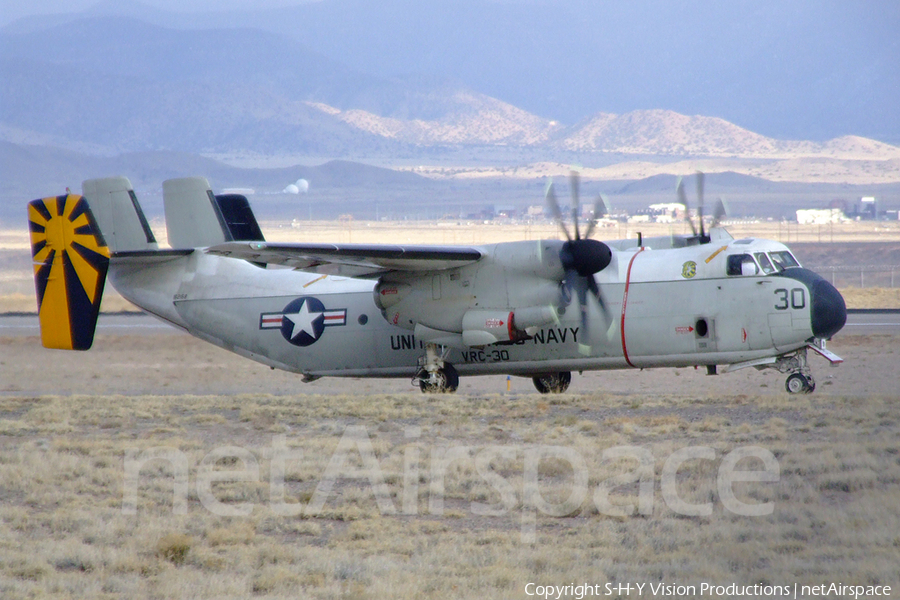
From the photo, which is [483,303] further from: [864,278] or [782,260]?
[864,278]

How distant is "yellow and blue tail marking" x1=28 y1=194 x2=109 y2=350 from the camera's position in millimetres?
21453

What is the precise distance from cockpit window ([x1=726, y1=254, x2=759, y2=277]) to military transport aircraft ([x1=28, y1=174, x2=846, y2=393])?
0.10 ft

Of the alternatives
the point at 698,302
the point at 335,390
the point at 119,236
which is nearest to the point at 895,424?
the point at 698,302

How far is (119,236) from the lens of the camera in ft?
79.4

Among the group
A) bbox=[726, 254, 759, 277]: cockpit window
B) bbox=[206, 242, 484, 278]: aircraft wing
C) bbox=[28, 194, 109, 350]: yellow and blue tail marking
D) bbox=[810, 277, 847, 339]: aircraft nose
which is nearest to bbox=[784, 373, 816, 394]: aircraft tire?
bbox=[810, 277, 847, 339]: aircraft nose

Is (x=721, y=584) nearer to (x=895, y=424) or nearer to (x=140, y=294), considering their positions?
(x=895, y=424)

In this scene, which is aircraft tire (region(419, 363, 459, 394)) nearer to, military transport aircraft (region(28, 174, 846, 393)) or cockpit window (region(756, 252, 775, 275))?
military transport aircraft (region(28, 174, 846, 393))

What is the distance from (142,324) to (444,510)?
38.3m

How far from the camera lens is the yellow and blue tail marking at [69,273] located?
845 inches

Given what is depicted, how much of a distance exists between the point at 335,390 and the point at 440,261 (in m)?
9.20

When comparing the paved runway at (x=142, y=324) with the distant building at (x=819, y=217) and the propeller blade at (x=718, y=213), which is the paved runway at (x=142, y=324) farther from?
the distant building at (x=819, y=217)

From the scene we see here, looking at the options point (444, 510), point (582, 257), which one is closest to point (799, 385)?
point (582, 257)

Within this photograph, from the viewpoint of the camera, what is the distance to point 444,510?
1178 centimetres

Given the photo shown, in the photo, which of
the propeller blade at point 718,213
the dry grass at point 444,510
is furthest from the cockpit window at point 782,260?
the dry grass at point 444,510
